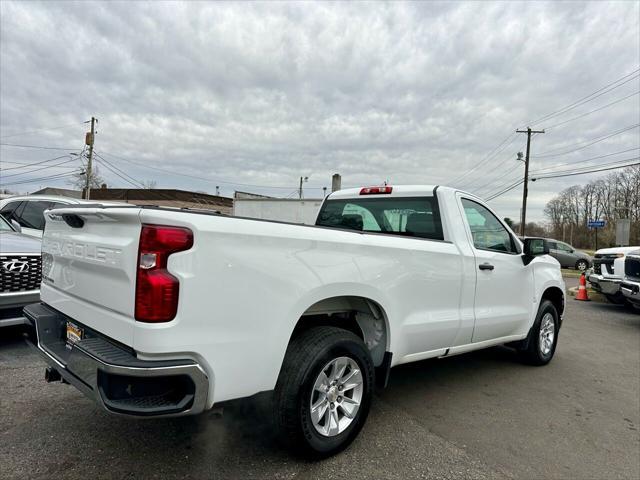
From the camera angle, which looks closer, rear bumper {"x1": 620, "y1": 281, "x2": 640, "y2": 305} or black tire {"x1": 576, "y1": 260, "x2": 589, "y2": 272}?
rear bumper {"x1": 620, "y1": 281, "x2": 640, "y2": 305}

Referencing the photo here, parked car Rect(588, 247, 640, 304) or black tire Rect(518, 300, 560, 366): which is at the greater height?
parked car Rect(588, 247, 640, 304)

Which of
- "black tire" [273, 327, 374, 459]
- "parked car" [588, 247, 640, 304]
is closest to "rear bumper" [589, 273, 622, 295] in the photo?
"parked car" [588, 247, 640, 304]

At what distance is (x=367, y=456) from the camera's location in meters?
2.86

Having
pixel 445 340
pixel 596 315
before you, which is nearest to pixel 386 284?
pixel 445 340

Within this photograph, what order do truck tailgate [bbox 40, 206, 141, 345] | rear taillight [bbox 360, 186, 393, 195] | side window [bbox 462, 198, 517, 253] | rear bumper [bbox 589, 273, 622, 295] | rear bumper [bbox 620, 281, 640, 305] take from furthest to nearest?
rear bumper [bbox 589, 273, 622, 295], rear bumper [bbox 620, 281, 640, 305], rear taillight [bbox 360, 186, 393, 195], side window [bbox 462, 198, 517, 253], truck tailgate [bbox 40, 206, 141, 345]

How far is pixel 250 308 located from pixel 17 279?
11.8 feet

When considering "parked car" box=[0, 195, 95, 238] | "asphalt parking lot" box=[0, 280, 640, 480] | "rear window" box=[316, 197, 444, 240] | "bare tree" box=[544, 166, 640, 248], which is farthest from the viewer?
"bare tree" box=[544, 166, 640, 248]

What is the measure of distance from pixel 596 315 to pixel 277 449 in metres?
9.01

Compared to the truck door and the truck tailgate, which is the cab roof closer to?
the truck door

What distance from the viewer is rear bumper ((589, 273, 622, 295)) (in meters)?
8.83

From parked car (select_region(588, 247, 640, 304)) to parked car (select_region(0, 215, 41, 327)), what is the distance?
32.7 feet

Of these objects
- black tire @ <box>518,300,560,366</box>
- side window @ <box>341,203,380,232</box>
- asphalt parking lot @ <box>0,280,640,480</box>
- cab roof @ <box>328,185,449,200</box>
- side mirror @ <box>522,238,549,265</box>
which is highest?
cab roof @ <box>328,185,449,200</box>

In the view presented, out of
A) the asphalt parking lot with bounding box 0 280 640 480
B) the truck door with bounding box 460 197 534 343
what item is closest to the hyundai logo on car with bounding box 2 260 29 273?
the asphalt parking lot with bounding box 0 280 640 480

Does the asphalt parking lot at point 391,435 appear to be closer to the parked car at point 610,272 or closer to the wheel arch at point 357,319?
the wheel arch at point 357,319
